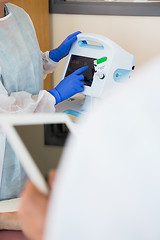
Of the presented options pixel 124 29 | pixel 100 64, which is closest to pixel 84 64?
pixel 100 64

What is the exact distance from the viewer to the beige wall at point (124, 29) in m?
1.94

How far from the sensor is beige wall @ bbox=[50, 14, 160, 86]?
1940mm

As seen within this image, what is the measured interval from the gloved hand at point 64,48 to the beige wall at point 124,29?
24.6 inches

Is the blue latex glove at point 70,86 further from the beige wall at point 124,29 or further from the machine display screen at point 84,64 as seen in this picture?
the beige wall at point 124,29

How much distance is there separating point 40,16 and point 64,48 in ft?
2.20

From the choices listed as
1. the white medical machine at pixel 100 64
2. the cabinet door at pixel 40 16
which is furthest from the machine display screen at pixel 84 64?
the cabinet door at pixel 40 16

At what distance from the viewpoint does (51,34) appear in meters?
2.22

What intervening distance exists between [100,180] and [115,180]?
0.06ft

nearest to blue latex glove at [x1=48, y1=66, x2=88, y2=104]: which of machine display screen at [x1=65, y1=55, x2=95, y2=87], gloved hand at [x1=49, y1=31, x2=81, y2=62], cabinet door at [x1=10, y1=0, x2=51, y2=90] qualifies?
machine display screen at [x1=65, y1=55, x2=95, y2=87]

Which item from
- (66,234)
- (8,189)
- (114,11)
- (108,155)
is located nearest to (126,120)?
(108,155)

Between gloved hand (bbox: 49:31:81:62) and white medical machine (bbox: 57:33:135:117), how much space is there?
0.13 ft

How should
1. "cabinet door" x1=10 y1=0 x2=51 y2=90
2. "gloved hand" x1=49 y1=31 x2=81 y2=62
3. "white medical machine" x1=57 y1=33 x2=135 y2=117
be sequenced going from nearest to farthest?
1. "white medical machine" x1=57 y1=33 x2=135 y2=117
2. "gloved hand" x1=49 y1=31 x2=81 y2=62
3. "cabinet door" x1=10 y1=0 x2=51 y2=90

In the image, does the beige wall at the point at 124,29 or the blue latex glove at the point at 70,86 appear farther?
the beige wall at the point at 124,29

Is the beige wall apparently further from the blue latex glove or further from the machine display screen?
the blue latex glove
